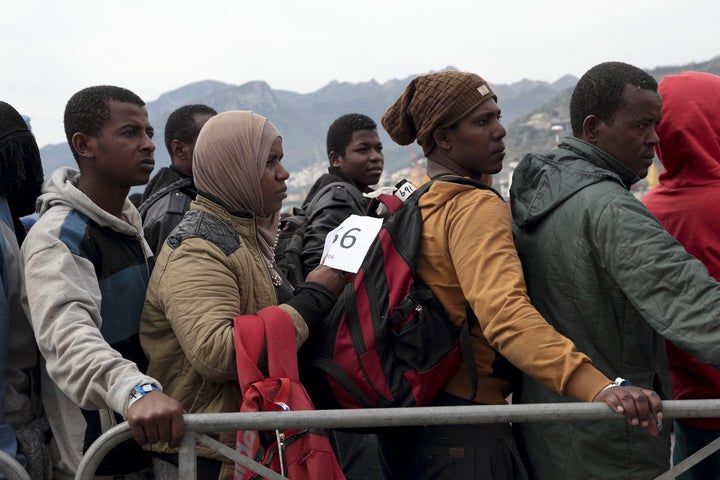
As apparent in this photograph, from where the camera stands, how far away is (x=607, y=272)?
7.55 feet

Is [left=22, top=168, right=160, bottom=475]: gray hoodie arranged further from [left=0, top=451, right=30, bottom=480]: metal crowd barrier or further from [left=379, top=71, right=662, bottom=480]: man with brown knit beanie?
[left=379, top=71, right=662, bottom=480]: man with brown knit beanie

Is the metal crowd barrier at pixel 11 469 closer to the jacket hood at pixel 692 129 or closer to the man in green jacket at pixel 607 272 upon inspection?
the man in green jacket at pixel 607 272

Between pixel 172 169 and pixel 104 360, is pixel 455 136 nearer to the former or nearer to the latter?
pixel 104 360

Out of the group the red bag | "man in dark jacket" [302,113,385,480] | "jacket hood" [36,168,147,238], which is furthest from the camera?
"man in dark jacket" [302,113,385,480]

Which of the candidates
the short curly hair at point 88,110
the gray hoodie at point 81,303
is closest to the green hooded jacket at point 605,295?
the gray hoodie at point 81,303

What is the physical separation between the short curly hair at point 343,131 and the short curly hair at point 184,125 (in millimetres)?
924

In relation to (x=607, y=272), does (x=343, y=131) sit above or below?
below

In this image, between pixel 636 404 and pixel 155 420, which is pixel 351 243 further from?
pixel 636 404

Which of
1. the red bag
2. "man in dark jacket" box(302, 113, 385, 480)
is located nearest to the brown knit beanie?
the red bag

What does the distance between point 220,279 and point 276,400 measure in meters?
0.44

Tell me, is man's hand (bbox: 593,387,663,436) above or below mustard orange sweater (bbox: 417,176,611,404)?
below

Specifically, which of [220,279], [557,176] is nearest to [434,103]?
[557,176]

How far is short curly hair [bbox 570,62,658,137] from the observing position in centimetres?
254

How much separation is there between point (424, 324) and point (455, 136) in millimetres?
677
